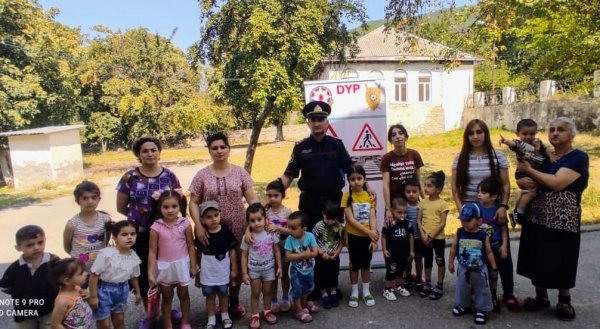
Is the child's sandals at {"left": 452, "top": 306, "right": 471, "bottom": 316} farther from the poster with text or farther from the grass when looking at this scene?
the grass

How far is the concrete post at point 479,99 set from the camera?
1126 inches

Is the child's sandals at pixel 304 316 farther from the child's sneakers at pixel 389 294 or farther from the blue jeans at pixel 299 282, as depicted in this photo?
the child's sneakers at pixel 389 294

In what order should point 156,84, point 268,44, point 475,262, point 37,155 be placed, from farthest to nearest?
1. point 156,84
2. point 37,155
3. point 268,44
4. point 475,262

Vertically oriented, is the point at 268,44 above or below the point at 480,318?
above

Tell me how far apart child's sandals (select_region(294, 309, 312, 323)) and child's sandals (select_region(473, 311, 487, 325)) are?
1440 millimetres

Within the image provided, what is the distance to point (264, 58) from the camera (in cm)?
841

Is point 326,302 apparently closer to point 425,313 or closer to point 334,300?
point 334,300

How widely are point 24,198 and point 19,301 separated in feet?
46.1

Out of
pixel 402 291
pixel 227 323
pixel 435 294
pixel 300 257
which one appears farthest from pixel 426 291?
pixel 227 323

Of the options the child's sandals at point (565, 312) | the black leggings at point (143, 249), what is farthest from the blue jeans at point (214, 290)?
the child's sandals at point (565, 312)

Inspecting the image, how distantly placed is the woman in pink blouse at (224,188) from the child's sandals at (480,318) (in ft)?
6.91

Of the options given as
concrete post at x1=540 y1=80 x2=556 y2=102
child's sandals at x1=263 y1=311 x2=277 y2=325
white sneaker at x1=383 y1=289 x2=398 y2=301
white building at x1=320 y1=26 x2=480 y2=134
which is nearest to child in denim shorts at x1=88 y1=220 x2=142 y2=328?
child's sandals at x1=263 y1=311 x2=277 y2=325

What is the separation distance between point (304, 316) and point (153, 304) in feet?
4.33

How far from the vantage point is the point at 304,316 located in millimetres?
3842
